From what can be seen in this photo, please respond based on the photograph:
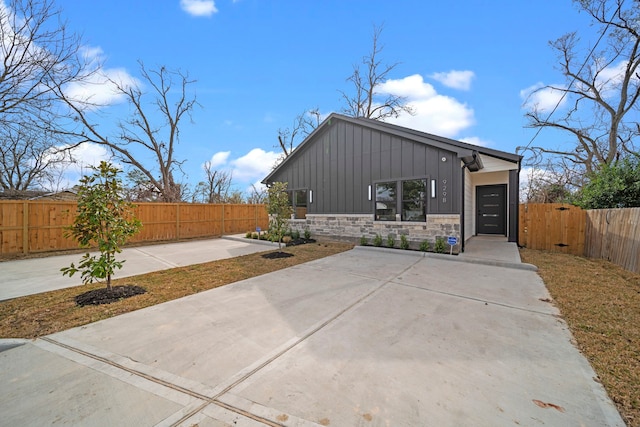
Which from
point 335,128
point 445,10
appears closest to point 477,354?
point 335,128

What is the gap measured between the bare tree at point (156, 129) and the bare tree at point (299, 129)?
738 centimetres

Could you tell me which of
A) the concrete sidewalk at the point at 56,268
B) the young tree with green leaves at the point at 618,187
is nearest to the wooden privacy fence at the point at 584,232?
the young tree with green leaves at the point at 618,187

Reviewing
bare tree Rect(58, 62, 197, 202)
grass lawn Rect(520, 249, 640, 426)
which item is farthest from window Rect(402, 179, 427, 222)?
bare tree Rect(58, 62, 197, 202)

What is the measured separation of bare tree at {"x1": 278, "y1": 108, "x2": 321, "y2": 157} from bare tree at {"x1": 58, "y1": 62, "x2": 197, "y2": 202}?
24.2 feet

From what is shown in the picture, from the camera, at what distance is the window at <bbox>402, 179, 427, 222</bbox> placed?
8195mm

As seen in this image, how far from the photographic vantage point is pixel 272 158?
2428 cm

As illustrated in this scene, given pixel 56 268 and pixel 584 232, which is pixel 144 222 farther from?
pixel 584 232

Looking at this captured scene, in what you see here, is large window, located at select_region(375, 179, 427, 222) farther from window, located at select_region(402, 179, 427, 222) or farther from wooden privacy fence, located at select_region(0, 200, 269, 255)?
wooden privacy fence, located at select_region(0, 200, 269, 255)

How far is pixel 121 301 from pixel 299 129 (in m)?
20.3

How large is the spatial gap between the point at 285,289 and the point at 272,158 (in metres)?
21.2

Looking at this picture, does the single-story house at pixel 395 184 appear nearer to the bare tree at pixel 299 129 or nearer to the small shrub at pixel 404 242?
the small shrub at pixel 404 242

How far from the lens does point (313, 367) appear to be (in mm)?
2260

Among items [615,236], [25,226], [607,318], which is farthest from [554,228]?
[25,226]

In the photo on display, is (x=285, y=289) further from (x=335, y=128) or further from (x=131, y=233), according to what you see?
(x=335, y=128)
